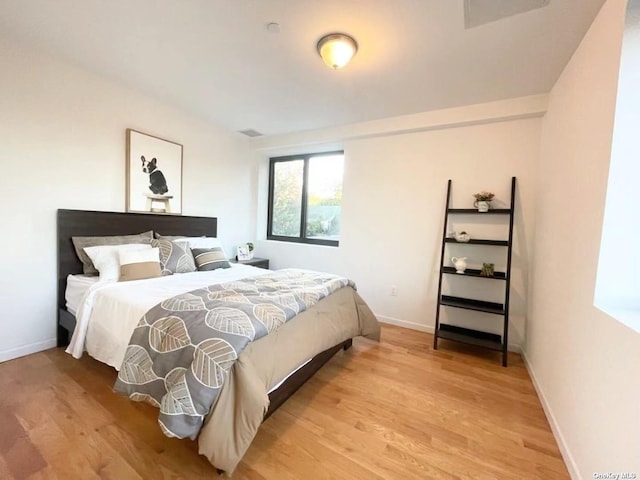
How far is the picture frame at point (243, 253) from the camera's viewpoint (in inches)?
157

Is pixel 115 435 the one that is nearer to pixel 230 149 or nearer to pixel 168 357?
pixel 168 357

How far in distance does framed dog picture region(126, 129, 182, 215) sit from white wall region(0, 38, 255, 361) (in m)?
0.08

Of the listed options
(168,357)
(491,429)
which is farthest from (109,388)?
(491,429)

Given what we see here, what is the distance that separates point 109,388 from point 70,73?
263 cm

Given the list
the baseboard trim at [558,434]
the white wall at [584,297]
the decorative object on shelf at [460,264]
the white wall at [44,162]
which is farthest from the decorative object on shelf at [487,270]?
the white wall at [44,162]

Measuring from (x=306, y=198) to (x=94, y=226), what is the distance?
2.57 meters

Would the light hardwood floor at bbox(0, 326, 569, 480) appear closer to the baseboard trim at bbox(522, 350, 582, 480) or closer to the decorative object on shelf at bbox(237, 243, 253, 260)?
the baseboard trim at bbox(522, 350, 582, 480)

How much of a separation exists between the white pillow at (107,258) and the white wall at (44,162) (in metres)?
0.36

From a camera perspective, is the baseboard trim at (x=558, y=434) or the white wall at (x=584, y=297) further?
the baseboard trim at (x=558, y=434)

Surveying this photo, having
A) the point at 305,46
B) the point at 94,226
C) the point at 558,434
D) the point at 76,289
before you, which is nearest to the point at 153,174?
the point at 94,226

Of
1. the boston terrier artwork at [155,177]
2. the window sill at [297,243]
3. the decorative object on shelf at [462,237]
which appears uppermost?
the boston terrier artwork at [155,177]

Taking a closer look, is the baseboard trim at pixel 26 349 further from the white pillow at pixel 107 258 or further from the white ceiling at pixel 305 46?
the white ceiling at pixel 305 46

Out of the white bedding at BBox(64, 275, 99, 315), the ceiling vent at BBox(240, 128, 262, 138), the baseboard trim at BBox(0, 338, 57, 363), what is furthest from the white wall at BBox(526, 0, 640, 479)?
the baseboard trim at BBox(0, 338, 57, 363)

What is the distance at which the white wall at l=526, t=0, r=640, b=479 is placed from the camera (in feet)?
3.50
